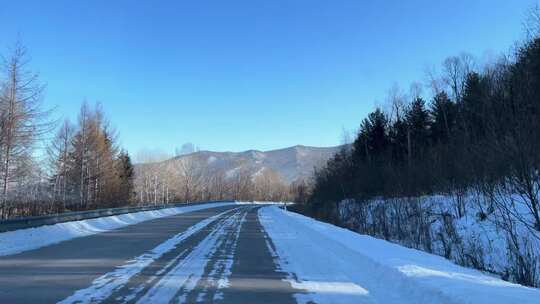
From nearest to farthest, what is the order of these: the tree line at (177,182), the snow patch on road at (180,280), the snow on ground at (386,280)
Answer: the snow on ground at (386,280) → the snow patch on road at (180,280) → the tree line at (177,182)

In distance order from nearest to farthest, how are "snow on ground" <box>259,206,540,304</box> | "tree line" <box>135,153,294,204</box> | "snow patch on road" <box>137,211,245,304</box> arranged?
"snow on ground" <box>259,206,540,304</box> → "snow patch on road" <box>137,211,245,304</box> → "tree line" <box>135,153,294,204</box>

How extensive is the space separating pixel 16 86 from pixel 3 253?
22.5 meters

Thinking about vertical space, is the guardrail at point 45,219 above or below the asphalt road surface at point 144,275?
above

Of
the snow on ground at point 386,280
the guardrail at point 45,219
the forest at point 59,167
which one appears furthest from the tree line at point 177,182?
the snow on ground at point 386,280

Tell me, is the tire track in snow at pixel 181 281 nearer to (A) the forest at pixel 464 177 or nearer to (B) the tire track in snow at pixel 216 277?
(B) the tire track in snow at pixel 216 277

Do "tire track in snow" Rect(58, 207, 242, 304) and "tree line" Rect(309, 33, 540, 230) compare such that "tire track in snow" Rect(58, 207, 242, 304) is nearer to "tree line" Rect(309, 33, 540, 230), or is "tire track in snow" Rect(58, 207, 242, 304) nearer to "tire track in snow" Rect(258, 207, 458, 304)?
"tire track in snow" Rect(258, 207, 458, 304)

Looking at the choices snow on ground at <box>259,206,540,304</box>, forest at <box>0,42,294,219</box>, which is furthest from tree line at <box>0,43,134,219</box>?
snow on ground at <box>259,206,540,304</box>

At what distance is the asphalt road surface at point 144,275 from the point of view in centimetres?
742

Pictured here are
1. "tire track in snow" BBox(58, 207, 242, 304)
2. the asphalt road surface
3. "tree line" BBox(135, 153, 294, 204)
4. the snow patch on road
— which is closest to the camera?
"tire track in snow" BBox(58, 207, 242, 304)

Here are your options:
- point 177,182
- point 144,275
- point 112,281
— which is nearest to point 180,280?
point 144,275

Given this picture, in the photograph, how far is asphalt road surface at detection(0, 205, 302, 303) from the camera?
7418 millimetres

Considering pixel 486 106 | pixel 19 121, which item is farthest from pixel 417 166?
pixel 19 121

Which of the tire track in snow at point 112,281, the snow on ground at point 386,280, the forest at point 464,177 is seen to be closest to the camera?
the snow on ground at point 386,280

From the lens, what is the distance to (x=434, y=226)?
87.4 ft
